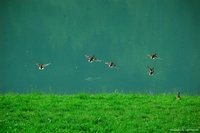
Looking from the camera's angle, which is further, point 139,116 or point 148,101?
point 148,101

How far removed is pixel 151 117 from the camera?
9.57 metres

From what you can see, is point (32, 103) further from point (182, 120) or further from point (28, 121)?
point (182, 120)

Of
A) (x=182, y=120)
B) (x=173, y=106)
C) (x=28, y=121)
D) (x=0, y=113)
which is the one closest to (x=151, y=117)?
(x=182, y=120)

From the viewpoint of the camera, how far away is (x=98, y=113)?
9.76 meters

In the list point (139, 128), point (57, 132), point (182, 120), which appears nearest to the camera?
point (57, 132)

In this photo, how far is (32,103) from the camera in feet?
35.7

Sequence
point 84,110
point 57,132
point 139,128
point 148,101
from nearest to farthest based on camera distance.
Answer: point 57,132, point 139,128, point 84,110, point 148,101

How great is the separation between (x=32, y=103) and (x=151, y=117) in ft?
15.2

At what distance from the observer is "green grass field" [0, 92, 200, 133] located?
8.49 metres

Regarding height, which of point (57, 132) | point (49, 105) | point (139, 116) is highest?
point (49, 105)

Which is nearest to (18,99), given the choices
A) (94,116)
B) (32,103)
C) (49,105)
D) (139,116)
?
(32,103)

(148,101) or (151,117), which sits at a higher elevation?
(148,101)

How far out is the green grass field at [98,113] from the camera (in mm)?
8492

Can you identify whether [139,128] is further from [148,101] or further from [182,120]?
[148,101]
